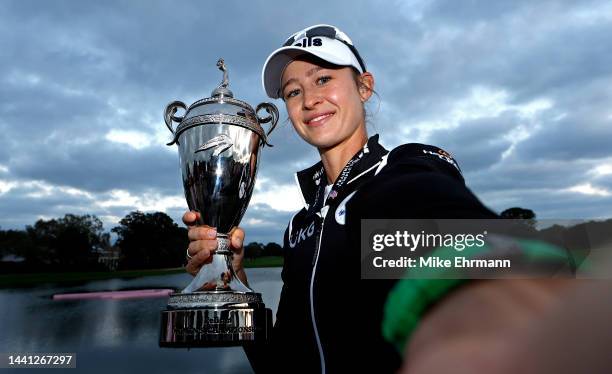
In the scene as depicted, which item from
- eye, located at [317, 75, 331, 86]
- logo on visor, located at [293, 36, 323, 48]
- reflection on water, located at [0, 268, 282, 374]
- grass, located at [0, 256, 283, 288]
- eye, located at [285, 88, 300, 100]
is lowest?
grass, located at [0, 256, 283, 288]

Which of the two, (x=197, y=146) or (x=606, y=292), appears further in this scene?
(x=197, y=146)

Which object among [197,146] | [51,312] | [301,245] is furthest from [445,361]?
[51,312]

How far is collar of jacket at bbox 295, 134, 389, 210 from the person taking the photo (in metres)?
1.80

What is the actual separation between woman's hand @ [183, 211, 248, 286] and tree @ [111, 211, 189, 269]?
209 feet

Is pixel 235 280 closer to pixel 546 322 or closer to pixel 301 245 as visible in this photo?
pixel 301 245

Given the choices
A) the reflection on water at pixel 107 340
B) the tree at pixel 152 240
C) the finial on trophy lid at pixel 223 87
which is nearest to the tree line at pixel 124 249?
the tree at pixel 152 240

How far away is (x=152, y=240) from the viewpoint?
66.6 m

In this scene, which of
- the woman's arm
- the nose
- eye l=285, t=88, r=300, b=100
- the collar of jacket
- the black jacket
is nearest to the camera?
the woman's arm

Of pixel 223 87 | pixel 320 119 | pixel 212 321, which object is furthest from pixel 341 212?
pixel 223 87

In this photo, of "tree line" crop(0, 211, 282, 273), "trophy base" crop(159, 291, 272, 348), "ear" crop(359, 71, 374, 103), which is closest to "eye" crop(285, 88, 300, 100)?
"ear" crop(359, 71, 374, 103)

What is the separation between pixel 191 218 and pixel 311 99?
1063 mm

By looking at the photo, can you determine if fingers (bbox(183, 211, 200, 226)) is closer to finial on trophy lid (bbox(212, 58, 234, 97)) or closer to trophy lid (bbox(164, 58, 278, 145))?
trophy lid (bbox(164, 58, 278, 145))

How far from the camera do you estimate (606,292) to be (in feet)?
1.62

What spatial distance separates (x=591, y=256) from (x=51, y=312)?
1820 centimetres
